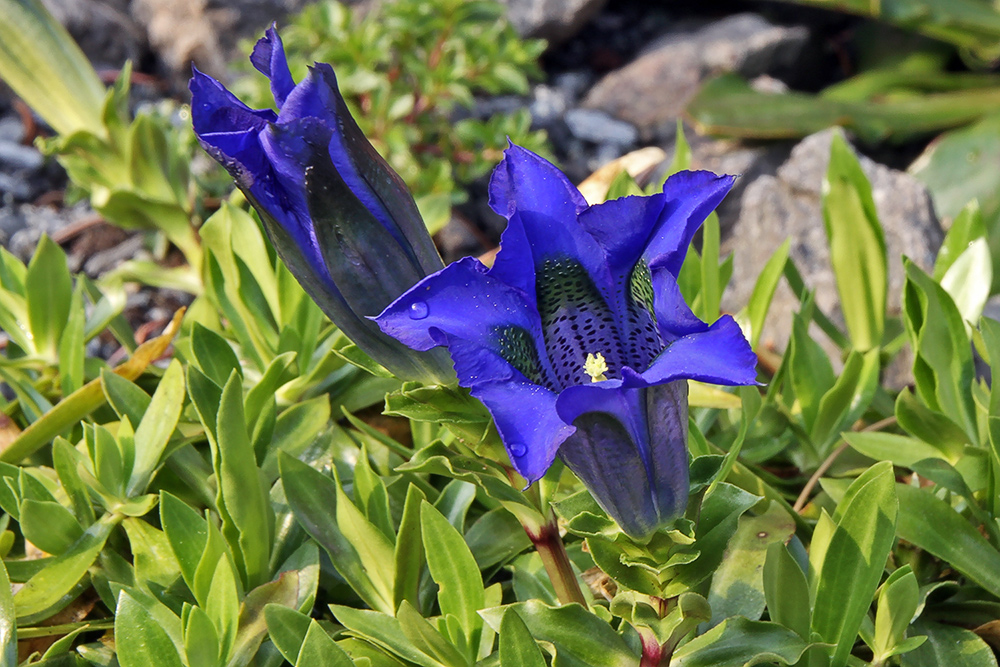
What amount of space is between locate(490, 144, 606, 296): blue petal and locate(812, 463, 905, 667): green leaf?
16.0 inches

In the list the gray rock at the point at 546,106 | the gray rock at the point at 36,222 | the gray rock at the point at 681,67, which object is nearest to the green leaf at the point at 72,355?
the gray rock at the point at 36,222

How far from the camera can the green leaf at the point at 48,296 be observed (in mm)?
1491

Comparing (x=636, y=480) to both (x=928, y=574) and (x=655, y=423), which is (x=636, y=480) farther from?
(x=928, y=574)

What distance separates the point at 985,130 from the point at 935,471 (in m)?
2.44

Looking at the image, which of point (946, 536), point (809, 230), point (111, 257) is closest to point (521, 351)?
point (946, 536)

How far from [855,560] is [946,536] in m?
0.21

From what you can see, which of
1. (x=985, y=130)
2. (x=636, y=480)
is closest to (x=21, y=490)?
(x=636, y=480)

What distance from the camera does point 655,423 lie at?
77 centimetres

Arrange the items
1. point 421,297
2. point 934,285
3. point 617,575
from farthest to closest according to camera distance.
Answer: point 934,285
point 617,575
point 421,297

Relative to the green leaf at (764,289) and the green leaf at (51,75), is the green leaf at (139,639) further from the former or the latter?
the green leaf at (51,75)

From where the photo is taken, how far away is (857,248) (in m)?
1.61

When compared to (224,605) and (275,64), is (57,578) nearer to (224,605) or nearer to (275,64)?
(224,605)

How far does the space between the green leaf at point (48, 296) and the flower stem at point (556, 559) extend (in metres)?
0.92

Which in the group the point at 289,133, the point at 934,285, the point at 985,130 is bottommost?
the point at 985,130
